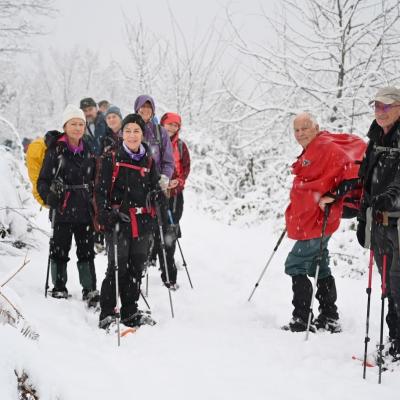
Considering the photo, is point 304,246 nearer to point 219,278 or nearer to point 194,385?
point 194,385

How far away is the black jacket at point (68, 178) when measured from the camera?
493 centimetres

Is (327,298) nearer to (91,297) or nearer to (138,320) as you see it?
(138,320)

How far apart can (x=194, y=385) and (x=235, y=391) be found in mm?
318

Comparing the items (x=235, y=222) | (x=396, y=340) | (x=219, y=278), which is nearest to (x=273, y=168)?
(x=235, y=222)

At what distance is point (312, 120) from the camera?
447 cm

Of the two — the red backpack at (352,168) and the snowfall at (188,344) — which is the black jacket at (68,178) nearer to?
the snowfall at (188,344)

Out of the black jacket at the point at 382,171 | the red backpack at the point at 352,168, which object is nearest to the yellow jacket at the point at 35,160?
the red backpack at the point at 352,168

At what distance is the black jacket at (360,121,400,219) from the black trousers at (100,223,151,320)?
2.27m

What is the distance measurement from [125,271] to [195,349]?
1.13 metres

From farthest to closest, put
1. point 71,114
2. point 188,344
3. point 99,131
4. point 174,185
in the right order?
point 99,131 < point 174,185 < point 71,114 < point 188,344

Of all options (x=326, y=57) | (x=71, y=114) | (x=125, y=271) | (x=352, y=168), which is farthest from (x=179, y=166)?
(x=326, y=57)

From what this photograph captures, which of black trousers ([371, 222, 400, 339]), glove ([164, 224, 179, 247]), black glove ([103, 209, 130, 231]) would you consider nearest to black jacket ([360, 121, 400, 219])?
black trousers ([371, 222, 400, 339])

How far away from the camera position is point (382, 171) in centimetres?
364

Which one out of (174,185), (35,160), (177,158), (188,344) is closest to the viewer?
(188,344)
